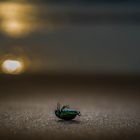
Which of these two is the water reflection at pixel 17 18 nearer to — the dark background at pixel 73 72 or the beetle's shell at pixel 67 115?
the dark background at pixel 73 72

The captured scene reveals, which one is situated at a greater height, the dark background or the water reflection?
the water reflection

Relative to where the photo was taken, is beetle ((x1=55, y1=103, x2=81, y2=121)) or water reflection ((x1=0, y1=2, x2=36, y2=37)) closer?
beetle ((x1=55, y1=103, x2=81, y2=121))

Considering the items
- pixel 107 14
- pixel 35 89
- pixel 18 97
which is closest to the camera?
pixel 18 97

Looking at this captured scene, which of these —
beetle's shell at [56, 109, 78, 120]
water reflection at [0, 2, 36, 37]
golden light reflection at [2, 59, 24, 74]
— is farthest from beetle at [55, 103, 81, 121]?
water reflection at [0, 2, 36, 37]

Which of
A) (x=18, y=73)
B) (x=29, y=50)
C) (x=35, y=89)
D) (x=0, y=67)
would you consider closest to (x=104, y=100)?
(x=35, y=89)

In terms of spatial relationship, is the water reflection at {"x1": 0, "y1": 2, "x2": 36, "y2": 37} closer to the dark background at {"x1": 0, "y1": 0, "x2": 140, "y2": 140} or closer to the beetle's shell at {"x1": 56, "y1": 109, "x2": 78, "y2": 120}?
the dark background at {"x1": 0, "y1": 0, "x2": 140, "y2": 140}

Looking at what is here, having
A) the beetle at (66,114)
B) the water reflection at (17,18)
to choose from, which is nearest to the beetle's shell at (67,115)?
the beetle at (66,114)

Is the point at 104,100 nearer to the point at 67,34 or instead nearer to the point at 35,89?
the point at 35,89

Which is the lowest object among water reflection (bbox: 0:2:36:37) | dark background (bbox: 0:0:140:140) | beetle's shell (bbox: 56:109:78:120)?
beetle's shell (bbox: 56:109:78:120)
